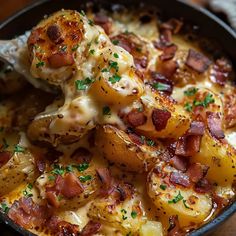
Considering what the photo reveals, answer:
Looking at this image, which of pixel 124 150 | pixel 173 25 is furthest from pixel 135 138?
pixel 173 25

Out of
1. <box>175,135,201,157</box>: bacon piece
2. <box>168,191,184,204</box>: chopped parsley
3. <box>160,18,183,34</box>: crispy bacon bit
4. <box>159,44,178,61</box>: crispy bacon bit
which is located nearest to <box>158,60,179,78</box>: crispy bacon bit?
<box>159,44,178,61</box>: crispy bacon bit

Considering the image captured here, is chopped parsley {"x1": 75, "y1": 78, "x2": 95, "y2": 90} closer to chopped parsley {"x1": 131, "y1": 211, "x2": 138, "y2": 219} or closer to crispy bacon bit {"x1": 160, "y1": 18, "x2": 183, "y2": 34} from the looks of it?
chopped parsley {"x1": 131, "y1": 211, "x2": 138, "y2": 219}

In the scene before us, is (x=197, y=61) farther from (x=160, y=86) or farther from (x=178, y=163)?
(x=178, y=163)

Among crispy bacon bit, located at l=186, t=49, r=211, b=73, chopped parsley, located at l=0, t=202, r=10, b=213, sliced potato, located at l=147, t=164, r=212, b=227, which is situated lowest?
chopped parsley, located at l=0, t=202, r=10, b=213

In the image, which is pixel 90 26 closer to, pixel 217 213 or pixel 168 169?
pixel 168 169

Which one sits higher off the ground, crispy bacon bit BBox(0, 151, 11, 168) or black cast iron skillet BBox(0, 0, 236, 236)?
black cast iron skillet BBox(0, 0, 236, 236)

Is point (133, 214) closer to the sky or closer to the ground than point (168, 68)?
closer to the ground
